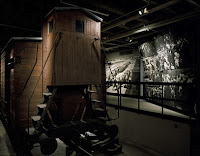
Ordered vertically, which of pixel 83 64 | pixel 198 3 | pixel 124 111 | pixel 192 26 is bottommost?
pixel 124 111

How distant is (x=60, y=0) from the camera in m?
4.75

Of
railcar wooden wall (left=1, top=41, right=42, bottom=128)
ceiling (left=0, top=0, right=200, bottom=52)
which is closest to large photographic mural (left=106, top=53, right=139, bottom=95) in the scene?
ceiling (left=0, top=0, right=200, bottom=52)

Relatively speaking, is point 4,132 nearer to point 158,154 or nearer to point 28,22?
point 28,22

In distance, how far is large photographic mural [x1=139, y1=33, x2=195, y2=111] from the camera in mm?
5891

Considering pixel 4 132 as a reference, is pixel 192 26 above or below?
above

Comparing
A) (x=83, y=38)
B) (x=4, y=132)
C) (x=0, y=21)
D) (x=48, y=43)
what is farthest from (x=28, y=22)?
(x=4, y=132)

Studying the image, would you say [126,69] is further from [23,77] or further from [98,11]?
[23,77]

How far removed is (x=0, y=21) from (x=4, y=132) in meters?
4.60

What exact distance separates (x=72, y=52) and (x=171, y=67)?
14.4 ft

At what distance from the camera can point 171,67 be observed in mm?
6750

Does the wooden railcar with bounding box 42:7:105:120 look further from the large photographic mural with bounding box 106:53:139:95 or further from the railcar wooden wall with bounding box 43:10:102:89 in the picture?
the large photographic mural with bounding box 106:53:139:95

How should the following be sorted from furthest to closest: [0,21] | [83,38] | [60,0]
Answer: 1. [0,21]
2. [83,38]
3. [60,0]

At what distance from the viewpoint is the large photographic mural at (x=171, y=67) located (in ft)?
19.3

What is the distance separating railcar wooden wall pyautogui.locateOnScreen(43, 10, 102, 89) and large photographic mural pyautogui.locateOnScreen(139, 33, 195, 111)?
3067 mm
